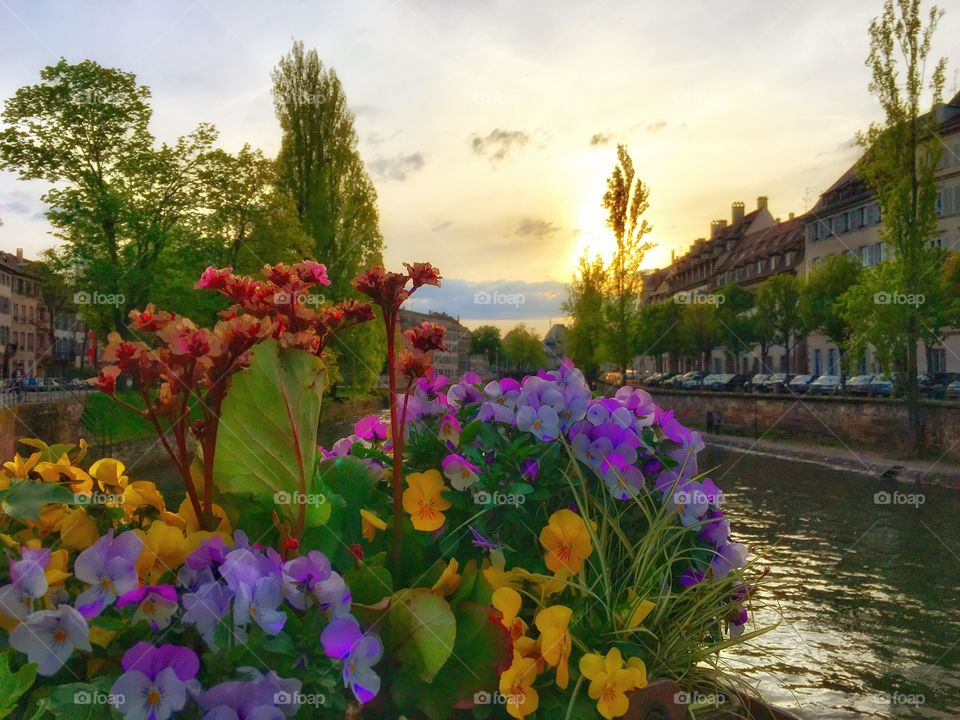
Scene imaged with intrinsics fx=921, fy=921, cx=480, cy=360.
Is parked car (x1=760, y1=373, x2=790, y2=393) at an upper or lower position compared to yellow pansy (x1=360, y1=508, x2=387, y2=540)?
lower

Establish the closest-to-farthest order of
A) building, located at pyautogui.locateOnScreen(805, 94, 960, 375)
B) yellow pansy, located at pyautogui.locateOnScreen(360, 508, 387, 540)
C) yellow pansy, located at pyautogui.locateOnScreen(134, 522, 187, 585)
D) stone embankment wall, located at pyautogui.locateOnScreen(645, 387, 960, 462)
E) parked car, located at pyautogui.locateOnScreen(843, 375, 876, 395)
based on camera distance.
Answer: yellow pansy, located at pyautogui.locateOnScreen(134, 522, 187, 585) → yellow pansy, located at pyautogui.locateOnScreen(360, 508, 387, 540) → stone embankment wall, located at pyautogui.locateOnScreen(645, 387, 960, 462) → parked car, located at pyautogui.locateOnScreen(843, 375, 876, 395) → building, located at pyautogui.locateOnScreen(805, 94, 960, 375)

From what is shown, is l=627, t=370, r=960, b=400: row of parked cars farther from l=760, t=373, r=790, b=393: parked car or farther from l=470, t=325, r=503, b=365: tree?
l=470, t=325, r=503, b=365: tree

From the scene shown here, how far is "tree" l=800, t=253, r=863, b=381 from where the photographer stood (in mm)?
43969

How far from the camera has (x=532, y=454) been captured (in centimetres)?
175

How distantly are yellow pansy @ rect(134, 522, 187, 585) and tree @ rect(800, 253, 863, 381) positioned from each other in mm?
45541

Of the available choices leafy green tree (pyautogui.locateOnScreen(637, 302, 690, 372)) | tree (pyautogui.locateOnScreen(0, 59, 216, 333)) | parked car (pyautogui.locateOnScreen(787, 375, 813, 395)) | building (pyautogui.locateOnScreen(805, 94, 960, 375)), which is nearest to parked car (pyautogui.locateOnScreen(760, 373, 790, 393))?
parked car (pyautogui.locateOnScreen(787, 375, 813, 395))

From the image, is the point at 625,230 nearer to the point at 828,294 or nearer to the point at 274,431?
the point at 828,294

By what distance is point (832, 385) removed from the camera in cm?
4147

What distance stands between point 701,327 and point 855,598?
53.6 meters

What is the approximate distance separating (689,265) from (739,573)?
299ft

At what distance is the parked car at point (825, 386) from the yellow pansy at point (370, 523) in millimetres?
41870

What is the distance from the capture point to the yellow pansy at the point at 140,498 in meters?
1.59

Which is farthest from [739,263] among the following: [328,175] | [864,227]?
[328,175]

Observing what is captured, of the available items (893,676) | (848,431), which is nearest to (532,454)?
(893,676)
